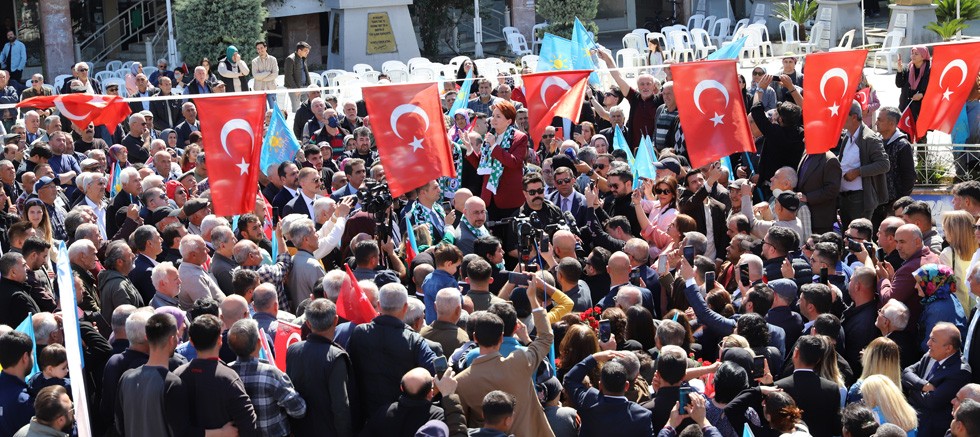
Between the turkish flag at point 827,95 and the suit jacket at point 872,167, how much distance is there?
443 millimetres

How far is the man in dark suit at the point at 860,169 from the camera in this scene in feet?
39.3

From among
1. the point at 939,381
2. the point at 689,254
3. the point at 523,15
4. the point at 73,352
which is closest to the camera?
the point at 73,352

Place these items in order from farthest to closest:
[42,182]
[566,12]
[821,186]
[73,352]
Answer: [566,12], [821,186], [42,182], [73,352]

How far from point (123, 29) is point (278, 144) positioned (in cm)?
1901

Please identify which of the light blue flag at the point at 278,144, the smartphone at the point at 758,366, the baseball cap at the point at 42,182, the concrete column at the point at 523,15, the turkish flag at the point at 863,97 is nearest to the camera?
the smartphone at the point at 758,366

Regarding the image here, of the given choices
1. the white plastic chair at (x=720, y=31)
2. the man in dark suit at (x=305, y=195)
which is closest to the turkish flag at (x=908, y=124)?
the man in dark suit at (x=305, y=195)

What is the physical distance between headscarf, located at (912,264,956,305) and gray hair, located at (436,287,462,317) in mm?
3119

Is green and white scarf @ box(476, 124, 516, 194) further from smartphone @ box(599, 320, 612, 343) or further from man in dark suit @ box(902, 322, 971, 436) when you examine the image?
man in dark suit @ box(902, 322, 971, 436)

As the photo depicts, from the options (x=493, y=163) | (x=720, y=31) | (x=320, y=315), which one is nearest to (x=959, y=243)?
(x=493, y=163)

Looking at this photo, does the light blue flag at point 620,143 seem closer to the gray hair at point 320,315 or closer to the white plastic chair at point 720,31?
the gray hair at point 320,315

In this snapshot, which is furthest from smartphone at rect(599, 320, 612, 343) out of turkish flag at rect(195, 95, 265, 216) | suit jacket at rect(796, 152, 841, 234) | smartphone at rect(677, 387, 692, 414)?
suit jacket at rect(796, 152, 841, 234)

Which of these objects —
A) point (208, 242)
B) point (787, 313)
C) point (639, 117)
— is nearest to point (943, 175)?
point (639, 117)

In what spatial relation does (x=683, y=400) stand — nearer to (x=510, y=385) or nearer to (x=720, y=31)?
(x=510, y=385)

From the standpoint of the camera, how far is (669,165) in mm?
11648
